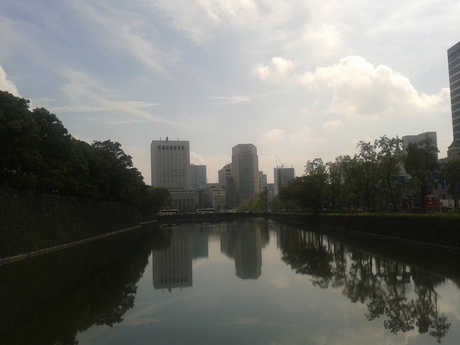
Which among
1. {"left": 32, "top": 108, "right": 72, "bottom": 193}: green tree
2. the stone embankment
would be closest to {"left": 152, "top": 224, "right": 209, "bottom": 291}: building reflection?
the stone embankment

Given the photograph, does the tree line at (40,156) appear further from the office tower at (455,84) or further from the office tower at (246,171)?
the office tower at (246,171)

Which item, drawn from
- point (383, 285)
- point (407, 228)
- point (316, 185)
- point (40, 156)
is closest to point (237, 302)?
point (383, 285)

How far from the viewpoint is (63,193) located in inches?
1401

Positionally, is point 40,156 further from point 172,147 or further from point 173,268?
point 172,147

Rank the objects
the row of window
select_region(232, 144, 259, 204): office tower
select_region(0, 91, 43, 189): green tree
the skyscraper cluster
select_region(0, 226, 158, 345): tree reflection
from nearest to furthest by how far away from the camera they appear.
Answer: select_region(0, 226, 158, 345): tree reflection, select_region(0, 91, 43, 189): green tree, the skyscraper cluster, the row of window, select_region(232, 144, 259, 204): office tower

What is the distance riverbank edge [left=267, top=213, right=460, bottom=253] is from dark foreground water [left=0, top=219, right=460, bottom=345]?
6.89ft

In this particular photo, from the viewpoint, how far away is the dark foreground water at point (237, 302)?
29.0ft

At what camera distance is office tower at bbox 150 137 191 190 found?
166125 mm

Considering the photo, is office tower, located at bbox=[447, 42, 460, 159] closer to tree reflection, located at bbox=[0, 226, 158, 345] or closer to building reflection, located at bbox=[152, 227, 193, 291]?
building reflection, located at bbox=[152, 227, 193, 291]

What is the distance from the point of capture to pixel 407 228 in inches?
1072

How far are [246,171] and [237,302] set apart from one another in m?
171

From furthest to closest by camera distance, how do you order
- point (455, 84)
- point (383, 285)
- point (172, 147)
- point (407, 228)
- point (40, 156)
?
point (172, 147), point (455, 84), point (407, 228), point (40, 156), point (383, 285)

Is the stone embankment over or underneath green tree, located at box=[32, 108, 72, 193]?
underneath

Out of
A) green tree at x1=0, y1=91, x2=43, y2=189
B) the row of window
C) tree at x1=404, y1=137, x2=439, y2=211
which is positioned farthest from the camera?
the row of window
